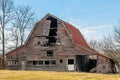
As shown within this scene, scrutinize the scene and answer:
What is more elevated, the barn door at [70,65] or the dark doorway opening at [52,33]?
the dark doorway opening at [52,33]

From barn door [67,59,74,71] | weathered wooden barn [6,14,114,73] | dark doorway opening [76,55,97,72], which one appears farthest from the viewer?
dark doorway opening [76,55,97,72]

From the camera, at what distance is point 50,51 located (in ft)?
205

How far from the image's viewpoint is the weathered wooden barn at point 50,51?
60969mm

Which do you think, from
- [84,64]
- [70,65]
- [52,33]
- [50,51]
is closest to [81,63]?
[84,64]

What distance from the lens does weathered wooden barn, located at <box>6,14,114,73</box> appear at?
60969 mm

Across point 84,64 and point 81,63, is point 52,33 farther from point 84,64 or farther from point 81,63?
point 84,64

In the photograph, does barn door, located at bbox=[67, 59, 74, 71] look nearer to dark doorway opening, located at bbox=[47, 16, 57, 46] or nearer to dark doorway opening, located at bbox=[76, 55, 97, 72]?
dark doorway opening, located at bbox=[76, 55, 97, 72]

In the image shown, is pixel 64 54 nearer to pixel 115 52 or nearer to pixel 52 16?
pixel 52 16

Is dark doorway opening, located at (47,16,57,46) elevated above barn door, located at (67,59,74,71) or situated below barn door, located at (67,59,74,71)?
above

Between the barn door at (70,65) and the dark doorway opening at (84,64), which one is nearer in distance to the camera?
the barn door at (70,65)

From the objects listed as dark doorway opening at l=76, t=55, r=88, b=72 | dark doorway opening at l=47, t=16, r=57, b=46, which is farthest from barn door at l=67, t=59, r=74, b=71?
dark doorway opening at l=47, t=16, r=57, b=46

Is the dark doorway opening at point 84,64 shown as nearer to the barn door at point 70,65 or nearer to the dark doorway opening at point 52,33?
the barn door at point 70,65

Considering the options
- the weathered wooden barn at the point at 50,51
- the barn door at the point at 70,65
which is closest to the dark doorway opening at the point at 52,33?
the weathered wooden barn at the point at 50,51

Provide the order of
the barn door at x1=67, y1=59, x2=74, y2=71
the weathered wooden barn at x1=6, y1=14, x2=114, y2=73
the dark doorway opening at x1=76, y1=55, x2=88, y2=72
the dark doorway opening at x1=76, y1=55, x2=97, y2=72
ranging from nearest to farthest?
the barn door at x1=67, y1=59, x2=74, y2=71 → the weathered wooden barn at x1=6, y1=14, x2=114, y2=73 → the dark doorway opening at x1=76, y1=55, x2=88, y2=72 → the dark doorway opening at x1=76, y1=55, x2=97, y2=72
